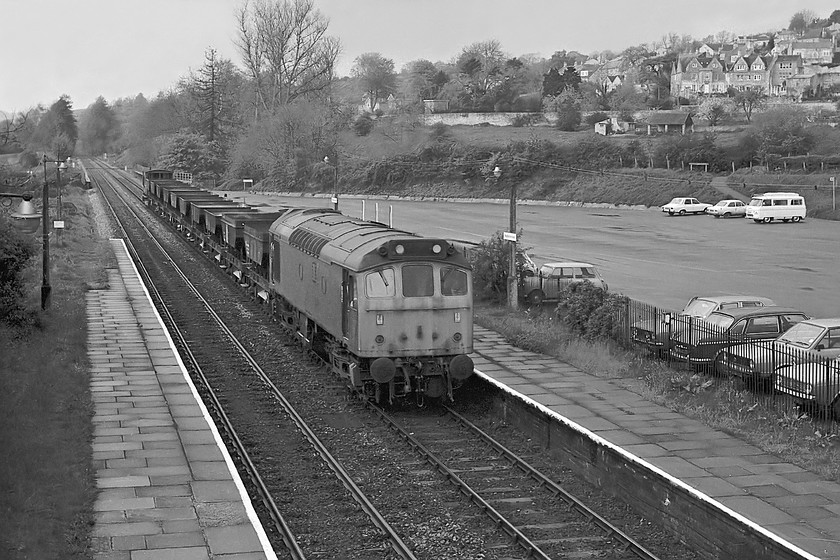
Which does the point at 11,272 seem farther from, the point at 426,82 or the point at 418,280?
the point at 426,82

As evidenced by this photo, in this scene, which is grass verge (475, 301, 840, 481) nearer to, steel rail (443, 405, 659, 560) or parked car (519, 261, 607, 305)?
steel rail (443, 405, 659, 560)

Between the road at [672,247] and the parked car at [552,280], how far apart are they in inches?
65.6

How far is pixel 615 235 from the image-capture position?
48594mm

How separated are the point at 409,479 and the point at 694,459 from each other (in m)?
3.81

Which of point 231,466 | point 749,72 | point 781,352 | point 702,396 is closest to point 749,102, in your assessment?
point 749,72

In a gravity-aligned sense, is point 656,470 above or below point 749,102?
below

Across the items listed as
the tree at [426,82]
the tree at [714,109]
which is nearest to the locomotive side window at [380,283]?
the tree at [714,109]

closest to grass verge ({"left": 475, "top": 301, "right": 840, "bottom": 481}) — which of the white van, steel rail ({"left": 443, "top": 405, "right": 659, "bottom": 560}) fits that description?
steel rail ({"left": 443, "top": 405, "right": 659, "bottom": 560})

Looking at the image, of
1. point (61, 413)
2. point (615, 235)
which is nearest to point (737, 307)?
point (61, 413)

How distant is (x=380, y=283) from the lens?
1636cm

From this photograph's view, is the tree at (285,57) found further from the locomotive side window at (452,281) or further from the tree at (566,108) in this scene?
the locomotive side window at (452,281)

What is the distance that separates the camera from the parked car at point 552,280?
92.1 feet

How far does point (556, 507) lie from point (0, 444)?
24.7ft

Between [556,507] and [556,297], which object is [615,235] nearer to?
[556,297]
